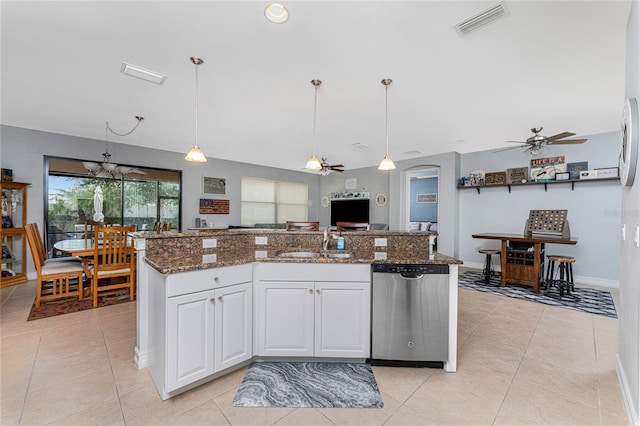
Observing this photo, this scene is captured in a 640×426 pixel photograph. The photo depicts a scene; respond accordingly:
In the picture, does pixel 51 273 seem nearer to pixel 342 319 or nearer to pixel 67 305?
pixel 67 305

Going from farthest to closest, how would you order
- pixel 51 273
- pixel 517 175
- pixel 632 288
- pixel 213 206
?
pixel 213 206 → pixel 517 175 → pixel 51 273 → pixel 632 288

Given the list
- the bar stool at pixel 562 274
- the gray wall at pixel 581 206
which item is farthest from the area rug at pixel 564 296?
the gray wall at pixel 581 206

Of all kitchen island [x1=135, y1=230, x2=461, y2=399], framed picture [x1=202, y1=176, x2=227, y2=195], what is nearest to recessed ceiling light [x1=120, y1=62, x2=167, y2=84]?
kitchen island [x1=135, y1=230, x2=461, y2=399]

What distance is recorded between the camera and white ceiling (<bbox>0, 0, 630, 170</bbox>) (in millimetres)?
1994

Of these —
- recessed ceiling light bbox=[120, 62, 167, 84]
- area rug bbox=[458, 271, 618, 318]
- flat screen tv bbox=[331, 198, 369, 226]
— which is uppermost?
recessed ceiling light bbox=[120, 62, 167, 84]

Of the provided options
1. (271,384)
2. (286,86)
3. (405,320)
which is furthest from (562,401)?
(286,86)

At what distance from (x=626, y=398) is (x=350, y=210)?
7.03 m

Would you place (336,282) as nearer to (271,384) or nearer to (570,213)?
(271,384)

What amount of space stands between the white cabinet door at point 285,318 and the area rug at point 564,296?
11.8ft

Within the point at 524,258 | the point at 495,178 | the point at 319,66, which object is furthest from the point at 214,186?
the point at 524,258

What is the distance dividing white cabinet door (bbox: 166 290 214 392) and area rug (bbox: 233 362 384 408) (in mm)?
350

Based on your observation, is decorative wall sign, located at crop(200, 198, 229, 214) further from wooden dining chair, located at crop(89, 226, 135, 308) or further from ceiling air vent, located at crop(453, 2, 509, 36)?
ceiling air vent, located at crop(453, 2, 509, 36)

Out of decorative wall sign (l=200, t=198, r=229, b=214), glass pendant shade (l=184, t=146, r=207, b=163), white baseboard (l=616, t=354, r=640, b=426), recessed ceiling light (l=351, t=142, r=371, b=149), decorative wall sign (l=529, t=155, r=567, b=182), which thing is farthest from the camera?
decorative wall sign (l=200, t=198, r=229, b=214)

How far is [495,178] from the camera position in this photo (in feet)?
19.2
